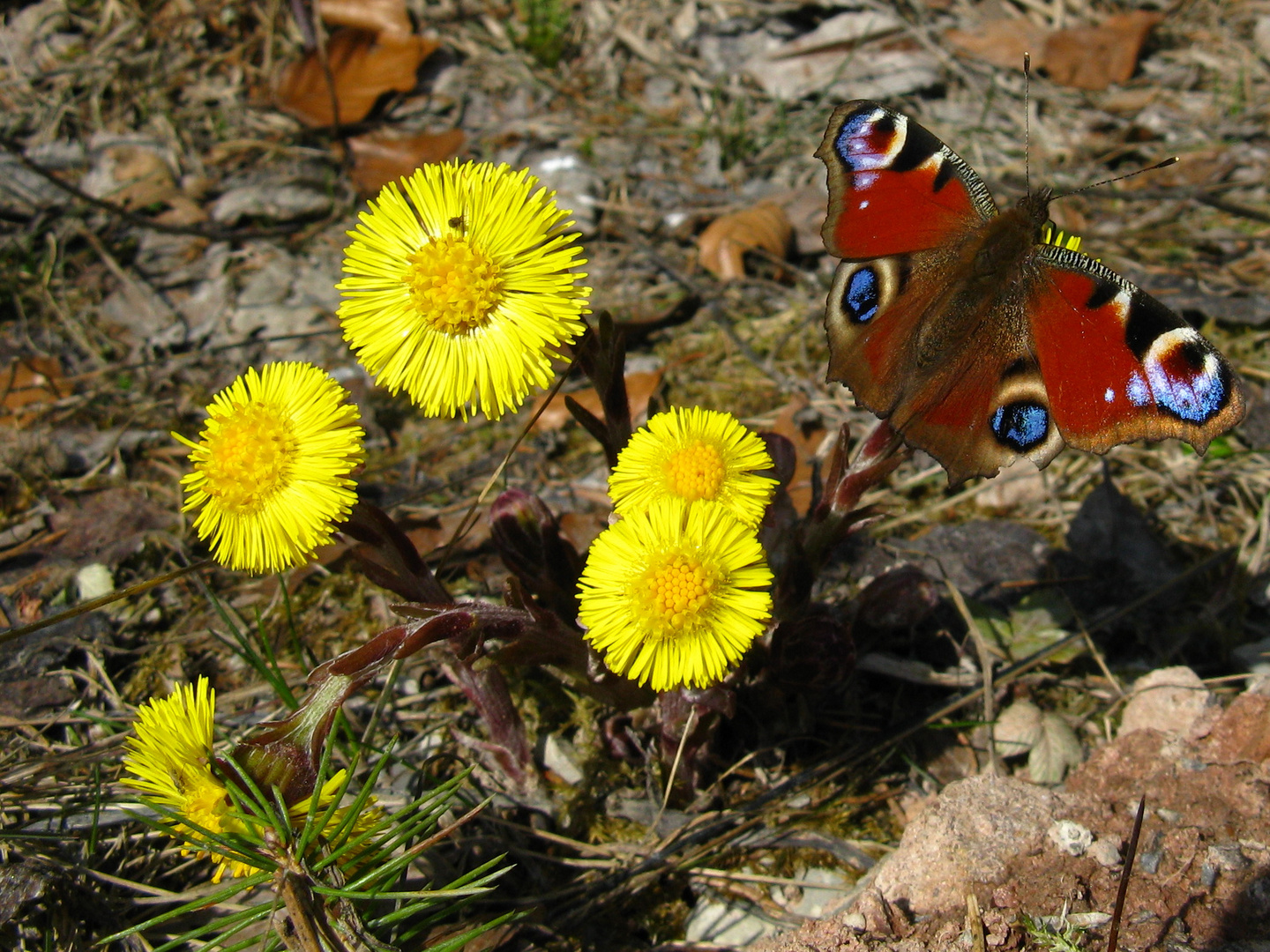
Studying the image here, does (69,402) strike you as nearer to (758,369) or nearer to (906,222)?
(758,369)

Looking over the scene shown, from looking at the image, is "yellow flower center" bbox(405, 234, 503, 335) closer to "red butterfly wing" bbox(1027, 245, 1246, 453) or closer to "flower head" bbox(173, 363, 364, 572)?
"flower head" bbox(173, 363, 364, 572)

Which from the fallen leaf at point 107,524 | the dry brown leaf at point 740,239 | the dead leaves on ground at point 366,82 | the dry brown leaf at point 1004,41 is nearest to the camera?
the fallen leaf at point 107,524

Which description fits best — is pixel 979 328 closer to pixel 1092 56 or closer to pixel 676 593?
pixel 676 593

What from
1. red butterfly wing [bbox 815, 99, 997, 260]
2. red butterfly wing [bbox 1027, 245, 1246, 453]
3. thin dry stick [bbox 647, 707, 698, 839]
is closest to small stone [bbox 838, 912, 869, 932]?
thin dry stick [bbox 647, 707, 698, 839]

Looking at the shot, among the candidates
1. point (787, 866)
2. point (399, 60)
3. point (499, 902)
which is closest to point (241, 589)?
point (499, 902)

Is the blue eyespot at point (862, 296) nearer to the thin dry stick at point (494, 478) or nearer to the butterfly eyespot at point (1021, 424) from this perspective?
the butterfly eyespot at point (1021, 424)

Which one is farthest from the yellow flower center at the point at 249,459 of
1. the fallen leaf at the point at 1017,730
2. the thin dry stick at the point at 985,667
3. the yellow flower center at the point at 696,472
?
the fallen leaf at the point at 1017,730
